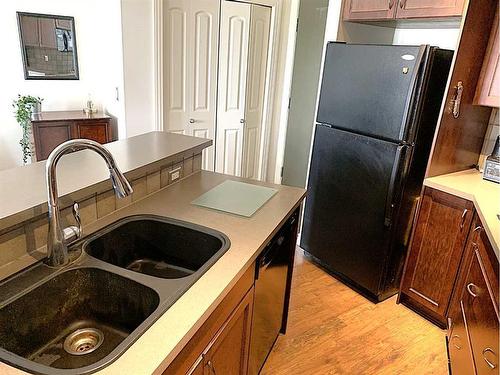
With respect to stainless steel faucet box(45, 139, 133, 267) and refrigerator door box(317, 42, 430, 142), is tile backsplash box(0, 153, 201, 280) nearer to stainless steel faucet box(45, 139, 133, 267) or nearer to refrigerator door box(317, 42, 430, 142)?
stainless steel faucet box(45, 139, 133, 267)

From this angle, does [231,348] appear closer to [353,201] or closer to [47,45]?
[353,201]

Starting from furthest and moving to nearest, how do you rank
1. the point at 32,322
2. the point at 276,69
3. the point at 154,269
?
the point at 276,69, the point at 154,269, the point at 32,322

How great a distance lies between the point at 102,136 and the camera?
12.6ft

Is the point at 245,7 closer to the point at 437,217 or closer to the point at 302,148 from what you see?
the point at 302,148

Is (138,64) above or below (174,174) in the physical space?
above

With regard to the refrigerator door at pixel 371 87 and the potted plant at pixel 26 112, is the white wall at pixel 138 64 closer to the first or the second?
the potted plant at pixel 26 112

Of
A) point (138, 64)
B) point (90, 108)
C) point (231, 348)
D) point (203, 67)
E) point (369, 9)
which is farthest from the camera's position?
point (90, 108)

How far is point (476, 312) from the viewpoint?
63.9 inches

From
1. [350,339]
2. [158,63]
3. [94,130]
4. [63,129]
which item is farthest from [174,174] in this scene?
[63,129]

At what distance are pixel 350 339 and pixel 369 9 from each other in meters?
2.10

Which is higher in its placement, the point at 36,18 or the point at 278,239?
the point at 36,18

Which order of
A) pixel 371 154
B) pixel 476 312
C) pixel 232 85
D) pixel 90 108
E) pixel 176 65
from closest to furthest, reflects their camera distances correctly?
1. pixel 476 312
2. pixel 371 154
3. pixel 176 65
4. pixel 232 85
5. pixel 90 108

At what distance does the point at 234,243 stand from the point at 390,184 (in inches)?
52.2

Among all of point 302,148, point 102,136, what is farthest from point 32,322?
point 302,148
